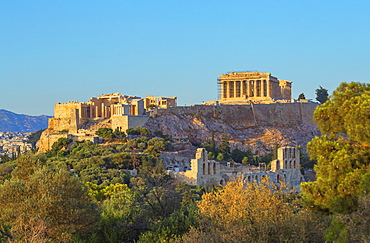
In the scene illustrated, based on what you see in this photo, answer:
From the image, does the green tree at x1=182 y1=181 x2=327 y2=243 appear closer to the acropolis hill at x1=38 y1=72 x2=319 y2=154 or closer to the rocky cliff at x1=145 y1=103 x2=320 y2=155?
the acropolis hill at x1=38 y1=72 x2=319 y2=154

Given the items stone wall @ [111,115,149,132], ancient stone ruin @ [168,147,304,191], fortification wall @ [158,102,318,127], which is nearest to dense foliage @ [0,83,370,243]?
ancient stone ruin @ [168,147,304,191]

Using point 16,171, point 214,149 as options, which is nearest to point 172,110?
point 214,149

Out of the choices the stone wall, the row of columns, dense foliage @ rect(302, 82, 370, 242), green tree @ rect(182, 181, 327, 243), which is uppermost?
the row of columns

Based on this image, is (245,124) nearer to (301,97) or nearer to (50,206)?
(301,97)

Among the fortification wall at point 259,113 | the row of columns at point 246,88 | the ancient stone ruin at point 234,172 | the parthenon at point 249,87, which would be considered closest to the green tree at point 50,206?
the ancient stone ruin at point 234,172

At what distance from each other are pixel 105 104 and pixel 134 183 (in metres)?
29.4

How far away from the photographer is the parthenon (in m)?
81.0

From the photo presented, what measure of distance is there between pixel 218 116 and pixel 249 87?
10.9 m

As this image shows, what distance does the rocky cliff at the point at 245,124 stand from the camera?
65188mm

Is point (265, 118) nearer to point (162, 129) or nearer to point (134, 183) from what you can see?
point (162, 129)

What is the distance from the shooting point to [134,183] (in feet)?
132

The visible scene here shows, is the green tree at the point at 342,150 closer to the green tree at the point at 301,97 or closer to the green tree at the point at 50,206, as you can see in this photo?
the green tree at the point at 50,206

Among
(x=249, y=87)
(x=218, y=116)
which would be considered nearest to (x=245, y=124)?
(x=218, y=116)

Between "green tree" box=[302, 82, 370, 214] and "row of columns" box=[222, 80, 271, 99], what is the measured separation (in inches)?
2372
